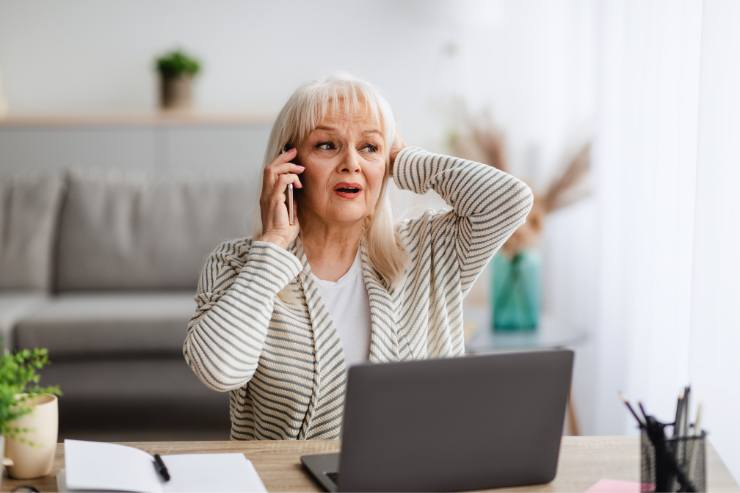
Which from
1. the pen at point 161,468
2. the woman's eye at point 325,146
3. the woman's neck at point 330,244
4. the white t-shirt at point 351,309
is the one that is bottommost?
the pen at point 161,468

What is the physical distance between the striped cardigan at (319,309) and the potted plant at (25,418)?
268 millimetres

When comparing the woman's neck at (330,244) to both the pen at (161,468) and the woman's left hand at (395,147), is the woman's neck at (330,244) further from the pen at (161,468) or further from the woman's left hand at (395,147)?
the pen at (161,468)

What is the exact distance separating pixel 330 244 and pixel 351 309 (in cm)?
13

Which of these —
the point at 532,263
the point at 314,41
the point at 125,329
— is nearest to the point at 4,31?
the point at 314,41

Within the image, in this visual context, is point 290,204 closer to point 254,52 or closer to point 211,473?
point 211,473

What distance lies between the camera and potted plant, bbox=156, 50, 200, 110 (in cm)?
429

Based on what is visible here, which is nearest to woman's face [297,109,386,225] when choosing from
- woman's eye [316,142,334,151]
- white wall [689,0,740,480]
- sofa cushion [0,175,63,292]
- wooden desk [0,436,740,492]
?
woman's eye [316,142,334,151]

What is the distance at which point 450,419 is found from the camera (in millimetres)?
1100

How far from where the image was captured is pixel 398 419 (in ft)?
3.55

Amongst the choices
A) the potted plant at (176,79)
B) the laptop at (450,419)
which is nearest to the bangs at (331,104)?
the laptop at (450,419)

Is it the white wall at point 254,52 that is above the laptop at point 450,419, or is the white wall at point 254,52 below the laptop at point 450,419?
above

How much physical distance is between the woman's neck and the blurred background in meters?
0.22

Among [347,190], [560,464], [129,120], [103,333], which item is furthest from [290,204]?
[129,120]

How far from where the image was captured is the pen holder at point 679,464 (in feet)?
3.50
